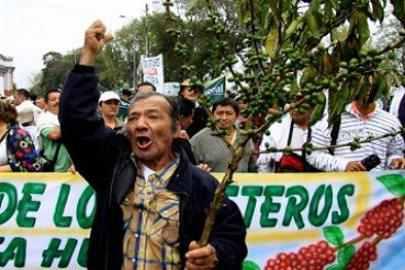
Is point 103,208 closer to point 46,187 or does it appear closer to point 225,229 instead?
point 225,229

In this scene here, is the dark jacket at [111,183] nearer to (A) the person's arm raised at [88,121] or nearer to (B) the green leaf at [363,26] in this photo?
(A) the person's arm raised at [88,121]

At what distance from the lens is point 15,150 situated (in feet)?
20.6

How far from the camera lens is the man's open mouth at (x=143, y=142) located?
2.94 meters

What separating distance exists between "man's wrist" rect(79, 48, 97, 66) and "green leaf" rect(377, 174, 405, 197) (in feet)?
11.3

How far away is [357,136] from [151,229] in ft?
9.46

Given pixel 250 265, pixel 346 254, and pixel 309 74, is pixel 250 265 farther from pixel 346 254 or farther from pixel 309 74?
pixel 309 74

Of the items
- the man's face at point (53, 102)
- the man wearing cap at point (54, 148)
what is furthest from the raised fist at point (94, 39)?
the man's face at point (53, 102)

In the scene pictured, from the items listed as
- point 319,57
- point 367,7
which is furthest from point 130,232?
point 367,7

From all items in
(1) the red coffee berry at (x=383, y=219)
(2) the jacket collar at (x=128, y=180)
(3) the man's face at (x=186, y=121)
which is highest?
(2) the jacket collar at (x=128, y=180)

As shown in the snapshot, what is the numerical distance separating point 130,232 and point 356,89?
0.95 m

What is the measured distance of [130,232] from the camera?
2977 mm

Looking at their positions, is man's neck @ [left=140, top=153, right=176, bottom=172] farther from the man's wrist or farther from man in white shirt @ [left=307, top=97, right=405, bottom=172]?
man in white shirt @ [left=307, top=97, right=405, bottom=172]

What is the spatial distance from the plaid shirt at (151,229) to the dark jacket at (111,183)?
3 cm

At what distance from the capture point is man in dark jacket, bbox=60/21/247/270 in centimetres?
292
